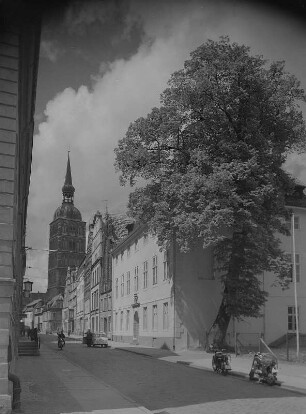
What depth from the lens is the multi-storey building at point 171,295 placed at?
35.3 meters

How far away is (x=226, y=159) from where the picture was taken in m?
29.3

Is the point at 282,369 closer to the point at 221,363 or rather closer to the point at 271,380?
the point at 221,363

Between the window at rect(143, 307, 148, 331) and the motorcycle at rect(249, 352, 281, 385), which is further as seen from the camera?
the window at rect(143, 307, 148, 331)

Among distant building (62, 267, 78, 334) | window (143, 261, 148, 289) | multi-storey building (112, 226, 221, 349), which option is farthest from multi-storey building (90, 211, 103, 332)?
distant building (62, 267, 78, 334)

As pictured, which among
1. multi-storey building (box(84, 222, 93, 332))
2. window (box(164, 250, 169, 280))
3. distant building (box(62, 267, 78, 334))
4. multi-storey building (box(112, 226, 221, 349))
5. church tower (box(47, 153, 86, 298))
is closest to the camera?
multi-storey building (box(112, 226, 221, 349))

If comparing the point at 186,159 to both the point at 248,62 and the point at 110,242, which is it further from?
the point at 110,242

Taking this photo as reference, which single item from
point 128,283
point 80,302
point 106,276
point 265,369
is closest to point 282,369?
point 265,369

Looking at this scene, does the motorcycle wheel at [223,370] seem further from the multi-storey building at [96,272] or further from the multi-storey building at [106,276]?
the multi-storey building at [96,272]

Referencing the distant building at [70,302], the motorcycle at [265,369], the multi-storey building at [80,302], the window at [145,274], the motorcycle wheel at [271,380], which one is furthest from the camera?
→ the distant building at [70,302]

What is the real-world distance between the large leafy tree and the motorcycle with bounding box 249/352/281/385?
9.94 metres

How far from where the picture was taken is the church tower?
529 ft

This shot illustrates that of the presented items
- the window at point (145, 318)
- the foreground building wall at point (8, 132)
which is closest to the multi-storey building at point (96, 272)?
the window at point (145, 318)

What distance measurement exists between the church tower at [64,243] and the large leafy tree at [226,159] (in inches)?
5113

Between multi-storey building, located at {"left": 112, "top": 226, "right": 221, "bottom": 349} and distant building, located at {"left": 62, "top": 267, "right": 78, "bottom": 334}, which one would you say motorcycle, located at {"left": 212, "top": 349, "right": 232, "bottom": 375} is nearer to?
multi-storey building, located at {"left": 112, "top": 226, "right": 221, "bottom": 349}
